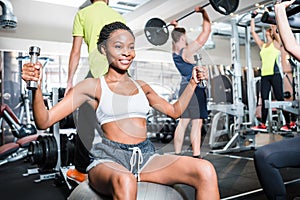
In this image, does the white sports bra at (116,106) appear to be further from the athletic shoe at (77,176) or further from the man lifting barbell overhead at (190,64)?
the athletic shoe at (77,176)

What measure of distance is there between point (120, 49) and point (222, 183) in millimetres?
1453

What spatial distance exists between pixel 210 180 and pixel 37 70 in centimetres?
62

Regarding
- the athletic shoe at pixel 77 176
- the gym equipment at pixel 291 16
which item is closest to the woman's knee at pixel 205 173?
the gym equipment at pixel 291 16

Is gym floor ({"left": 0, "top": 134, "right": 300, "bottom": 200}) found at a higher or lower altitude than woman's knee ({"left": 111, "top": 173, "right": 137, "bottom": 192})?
lower

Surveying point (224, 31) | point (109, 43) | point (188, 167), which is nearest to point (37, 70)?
point (109, 43)

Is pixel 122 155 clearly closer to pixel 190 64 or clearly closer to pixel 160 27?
pixel 160 27

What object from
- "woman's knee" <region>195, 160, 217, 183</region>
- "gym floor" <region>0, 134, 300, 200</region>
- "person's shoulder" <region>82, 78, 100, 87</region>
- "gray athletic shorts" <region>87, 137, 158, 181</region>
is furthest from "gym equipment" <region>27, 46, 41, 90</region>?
"gym floor" <region>0, 134, 300, 200</region>

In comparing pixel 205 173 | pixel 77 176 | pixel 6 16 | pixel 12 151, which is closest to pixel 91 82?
pixel 205 173

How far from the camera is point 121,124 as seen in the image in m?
0.99

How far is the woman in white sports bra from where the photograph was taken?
0.90 metres

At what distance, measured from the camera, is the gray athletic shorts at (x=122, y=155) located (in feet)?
3.12

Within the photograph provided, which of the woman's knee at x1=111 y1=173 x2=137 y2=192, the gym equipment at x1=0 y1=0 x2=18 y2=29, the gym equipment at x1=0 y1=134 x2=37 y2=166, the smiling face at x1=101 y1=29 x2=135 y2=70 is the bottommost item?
the gym equipment at x1=0 y1=134 x2=37 y2=166

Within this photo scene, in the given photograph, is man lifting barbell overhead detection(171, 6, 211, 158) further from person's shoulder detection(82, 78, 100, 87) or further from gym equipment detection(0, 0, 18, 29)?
gym equipment detection(0, 0, 18, 29)

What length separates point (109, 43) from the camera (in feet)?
3.22
